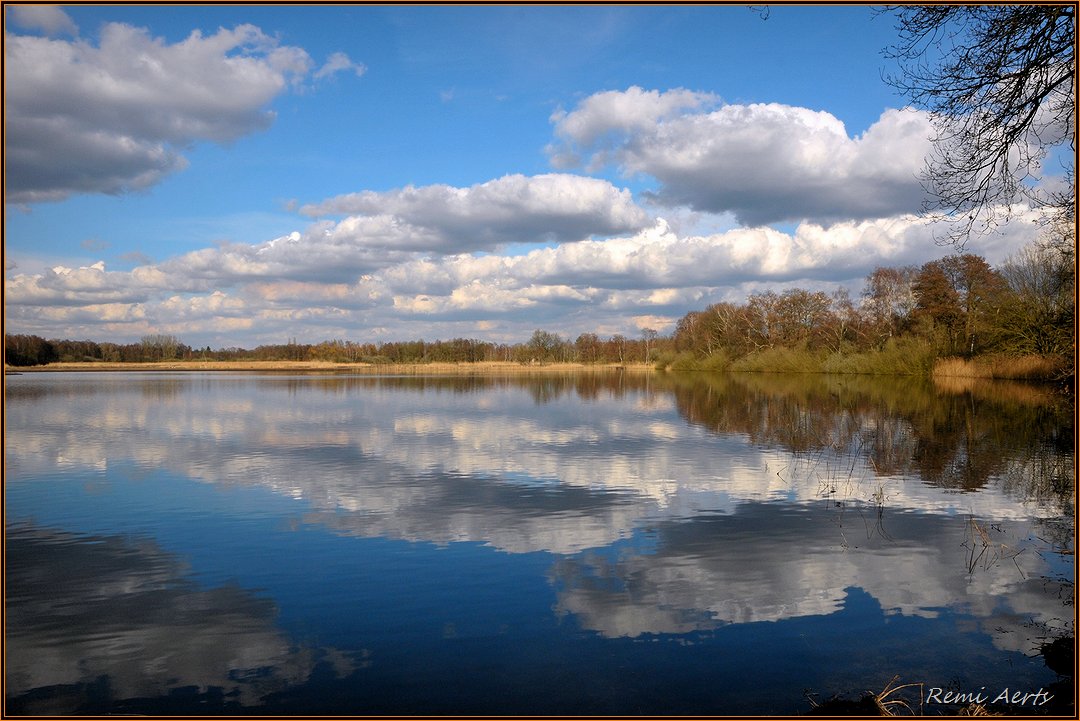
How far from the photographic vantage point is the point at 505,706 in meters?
4.89

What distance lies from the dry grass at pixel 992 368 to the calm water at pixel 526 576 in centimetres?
2824

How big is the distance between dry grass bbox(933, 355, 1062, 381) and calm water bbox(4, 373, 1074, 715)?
28.2m

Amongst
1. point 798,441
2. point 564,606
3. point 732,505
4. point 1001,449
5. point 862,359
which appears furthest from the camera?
point 862,359

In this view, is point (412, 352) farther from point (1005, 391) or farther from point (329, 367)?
point (1005, 391)

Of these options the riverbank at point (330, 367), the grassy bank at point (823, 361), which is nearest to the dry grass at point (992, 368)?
the grassy bank at point (823, 361)

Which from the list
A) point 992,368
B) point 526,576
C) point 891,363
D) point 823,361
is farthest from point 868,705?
point 823,361

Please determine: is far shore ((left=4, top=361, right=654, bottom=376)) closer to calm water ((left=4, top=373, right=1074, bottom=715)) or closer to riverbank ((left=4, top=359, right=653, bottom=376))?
riverbank ((left=4, top=359, right=653, bottom=376))

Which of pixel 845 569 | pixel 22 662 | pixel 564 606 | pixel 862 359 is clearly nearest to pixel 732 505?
pixel 845 569

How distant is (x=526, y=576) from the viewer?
298 inches

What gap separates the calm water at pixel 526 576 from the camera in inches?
206

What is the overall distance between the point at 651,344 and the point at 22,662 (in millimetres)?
115081

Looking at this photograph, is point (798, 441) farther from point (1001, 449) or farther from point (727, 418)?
point (727, 418)

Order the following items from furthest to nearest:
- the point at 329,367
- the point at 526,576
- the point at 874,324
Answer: the point at 329,367 < the point at 874,324 < the point at 526,576

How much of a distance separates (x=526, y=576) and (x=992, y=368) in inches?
1918
